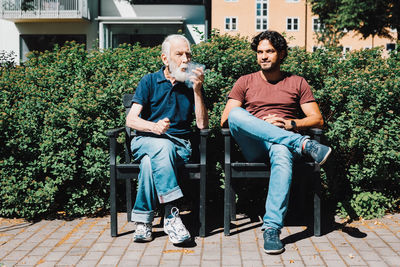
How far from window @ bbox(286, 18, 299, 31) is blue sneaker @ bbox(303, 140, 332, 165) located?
4908 cm

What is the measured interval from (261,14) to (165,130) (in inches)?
1965

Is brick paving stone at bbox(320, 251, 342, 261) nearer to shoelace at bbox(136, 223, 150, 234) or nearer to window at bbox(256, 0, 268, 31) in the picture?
shoelace at bbox(136, 223, 150, 234)

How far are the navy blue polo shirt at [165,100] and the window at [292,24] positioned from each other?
48823 mm

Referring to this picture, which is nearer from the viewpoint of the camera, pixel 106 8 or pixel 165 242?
pixel 165 242

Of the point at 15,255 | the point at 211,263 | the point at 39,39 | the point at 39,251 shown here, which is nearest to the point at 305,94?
the point at 211,263

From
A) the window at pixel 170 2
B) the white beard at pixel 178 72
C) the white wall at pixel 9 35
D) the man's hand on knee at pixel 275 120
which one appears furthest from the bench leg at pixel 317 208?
the white wall at pixel 9 35

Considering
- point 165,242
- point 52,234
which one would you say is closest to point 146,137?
point 165,242

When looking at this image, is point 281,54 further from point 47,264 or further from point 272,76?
point 47,264

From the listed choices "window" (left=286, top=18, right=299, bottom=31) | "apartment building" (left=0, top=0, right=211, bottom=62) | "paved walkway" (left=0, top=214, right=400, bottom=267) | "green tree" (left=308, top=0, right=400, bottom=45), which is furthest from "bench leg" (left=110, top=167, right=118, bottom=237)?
"window" (left=286, top=18, right=299, bottom=31)

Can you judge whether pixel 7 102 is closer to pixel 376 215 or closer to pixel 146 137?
pixel 146 137

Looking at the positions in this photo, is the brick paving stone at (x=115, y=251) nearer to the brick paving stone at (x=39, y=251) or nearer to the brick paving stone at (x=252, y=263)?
the brick paving stone at (x=39, y=251)

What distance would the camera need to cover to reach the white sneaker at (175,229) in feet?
11.3

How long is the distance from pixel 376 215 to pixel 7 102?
3.90m

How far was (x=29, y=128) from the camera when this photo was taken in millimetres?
4137
